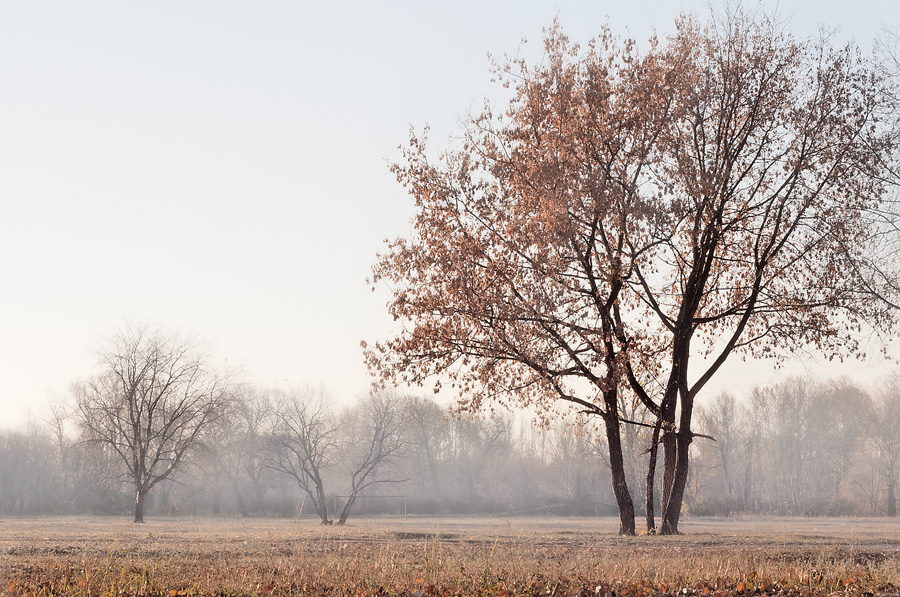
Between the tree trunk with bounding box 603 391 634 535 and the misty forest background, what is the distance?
105 ft

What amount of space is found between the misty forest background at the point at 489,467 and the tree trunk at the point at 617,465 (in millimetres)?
31857

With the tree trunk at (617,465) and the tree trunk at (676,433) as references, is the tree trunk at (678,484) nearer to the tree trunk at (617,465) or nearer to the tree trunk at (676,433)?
the tree trunk at (676,433)

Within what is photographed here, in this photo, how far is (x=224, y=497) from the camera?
72438 mm

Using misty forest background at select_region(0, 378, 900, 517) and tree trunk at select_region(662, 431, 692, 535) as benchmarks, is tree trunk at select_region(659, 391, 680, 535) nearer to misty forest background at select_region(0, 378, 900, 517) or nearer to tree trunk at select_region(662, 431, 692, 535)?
tree trunk at select_region(662, 431, 692, 535)

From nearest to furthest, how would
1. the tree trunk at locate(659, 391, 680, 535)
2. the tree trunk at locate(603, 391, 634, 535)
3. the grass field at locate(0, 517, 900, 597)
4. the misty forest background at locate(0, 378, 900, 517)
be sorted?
the grass field at locate(0, 517, 900, 597), the tree trunk at locate(659, 391, 680, 535), the tree trunk at locate(603, 391, 634, 535), the misty forest background at locate(0, 378, 900, 517)

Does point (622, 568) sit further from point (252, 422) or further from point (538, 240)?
point (252, 422)

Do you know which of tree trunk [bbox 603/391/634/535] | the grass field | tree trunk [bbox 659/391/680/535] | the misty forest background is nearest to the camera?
the grass field

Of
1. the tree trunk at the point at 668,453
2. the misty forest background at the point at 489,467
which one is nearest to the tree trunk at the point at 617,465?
the tree trunk at the point at 668,453

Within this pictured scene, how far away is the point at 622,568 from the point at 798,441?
270ft

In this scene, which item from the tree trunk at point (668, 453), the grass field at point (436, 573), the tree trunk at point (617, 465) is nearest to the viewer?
the grass field at point (436, 573)

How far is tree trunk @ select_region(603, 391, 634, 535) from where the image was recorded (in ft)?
72.7

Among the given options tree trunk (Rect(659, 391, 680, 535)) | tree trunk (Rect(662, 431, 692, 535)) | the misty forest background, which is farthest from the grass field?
the misty forest background

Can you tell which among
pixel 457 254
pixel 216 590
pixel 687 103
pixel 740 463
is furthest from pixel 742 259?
pixel 740 463

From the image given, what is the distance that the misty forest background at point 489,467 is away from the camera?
202 feet
